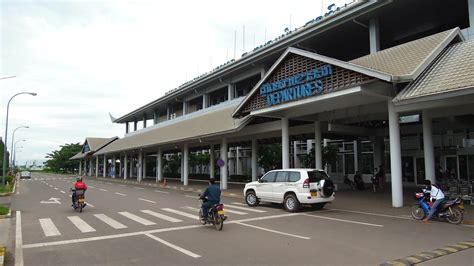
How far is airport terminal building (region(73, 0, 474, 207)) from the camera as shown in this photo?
15117 mm

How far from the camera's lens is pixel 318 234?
10297mm

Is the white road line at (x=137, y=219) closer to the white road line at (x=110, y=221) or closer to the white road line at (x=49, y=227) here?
the white road line at (x=110, y=221)

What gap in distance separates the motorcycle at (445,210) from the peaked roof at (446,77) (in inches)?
145

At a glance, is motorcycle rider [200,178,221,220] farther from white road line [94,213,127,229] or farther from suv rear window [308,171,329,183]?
suv rear window [308,171,329,183]

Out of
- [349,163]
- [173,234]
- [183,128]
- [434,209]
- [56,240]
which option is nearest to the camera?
[56,240]

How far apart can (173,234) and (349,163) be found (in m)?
31.4

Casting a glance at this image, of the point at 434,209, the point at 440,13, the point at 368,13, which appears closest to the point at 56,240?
the point at 434,209

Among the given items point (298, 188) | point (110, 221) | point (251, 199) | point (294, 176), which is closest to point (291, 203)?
point (298, 188)

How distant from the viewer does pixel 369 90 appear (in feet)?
51.4

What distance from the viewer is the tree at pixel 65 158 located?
105000mm

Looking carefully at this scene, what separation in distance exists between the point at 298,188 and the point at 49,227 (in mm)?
9170

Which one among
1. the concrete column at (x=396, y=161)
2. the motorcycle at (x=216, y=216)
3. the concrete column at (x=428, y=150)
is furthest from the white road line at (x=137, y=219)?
the concrete column at (x=428, y=150)

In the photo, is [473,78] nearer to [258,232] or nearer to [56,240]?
[258,232]

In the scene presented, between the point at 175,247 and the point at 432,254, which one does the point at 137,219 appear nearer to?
the point at 175,247
